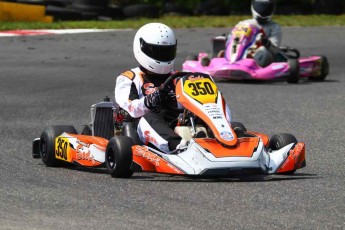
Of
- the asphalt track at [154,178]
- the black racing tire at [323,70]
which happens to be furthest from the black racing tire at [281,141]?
the black racing tire at [323,70]

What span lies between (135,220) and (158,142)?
1.78 meters

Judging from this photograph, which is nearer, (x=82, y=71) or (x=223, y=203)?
(x=223, y=203)

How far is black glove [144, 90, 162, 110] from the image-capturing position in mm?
7016

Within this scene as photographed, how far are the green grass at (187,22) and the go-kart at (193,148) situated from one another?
12071mm

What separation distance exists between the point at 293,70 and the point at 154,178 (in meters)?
7.17

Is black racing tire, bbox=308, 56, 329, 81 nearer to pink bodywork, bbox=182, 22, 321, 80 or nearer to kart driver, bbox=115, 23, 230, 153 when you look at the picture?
pink bodywork, bbox=182, 22, 321, 80

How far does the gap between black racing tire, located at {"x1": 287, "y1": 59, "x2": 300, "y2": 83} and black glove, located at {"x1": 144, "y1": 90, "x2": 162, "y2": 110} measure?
22.0ft

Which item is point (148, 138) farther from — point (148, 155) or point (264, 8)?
point (264, 8)

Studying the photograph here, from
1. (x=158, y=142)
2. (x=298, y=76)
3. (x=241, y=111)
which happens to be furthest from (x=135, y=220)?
(x=298, y=76)

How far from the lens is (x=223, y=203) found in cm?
573

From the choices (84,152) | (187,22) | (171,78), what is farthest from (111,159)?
(187,22)

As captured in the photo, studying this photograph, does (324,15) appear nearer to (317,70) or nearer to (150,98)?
(317,70)

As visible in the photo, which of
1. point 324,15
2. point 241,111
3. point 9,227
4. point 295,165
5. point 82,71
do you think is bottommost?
point 324,15

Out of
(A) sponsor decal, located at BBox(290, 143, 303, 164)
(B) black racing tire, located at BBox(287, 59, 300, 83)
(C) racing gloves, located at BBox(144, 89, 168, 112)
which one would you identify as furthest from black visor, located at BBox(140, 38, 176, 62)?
(B) black racing tire, located at BBox(287, 59, 300, 83)
